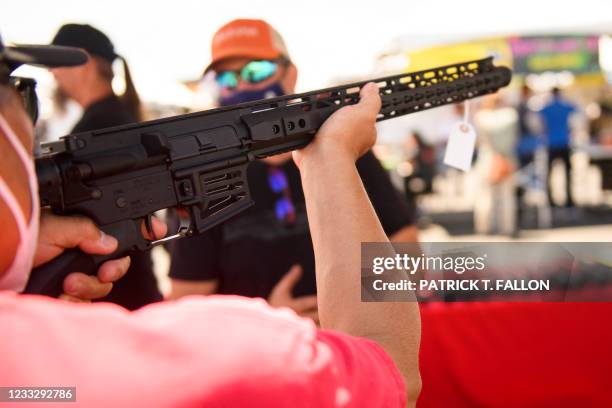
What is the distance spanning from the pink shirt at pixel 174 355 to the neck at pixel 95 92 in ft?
5.94

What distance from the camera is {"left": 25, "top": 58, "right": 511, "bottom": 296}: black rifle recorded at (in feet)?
3.51

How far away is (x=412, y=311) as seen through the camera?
40.4 inches

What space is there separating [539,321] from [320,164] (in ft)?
2.27

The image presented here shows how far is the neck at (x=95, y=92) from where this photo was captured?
93.0 inches

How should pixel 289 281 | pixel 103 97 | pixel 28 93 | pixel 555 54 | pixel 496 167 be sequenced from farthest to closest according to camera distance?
pixel 555 54 → pixel 496 167 → pixel 103 97 → pixel 289 281 → pixel 28 93

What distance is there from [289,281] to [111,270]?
2.79 feet

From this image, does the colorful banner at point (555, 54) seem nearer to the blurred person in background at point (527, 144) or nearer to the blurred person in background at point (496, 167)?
the blurred person in background at point (527, 144)

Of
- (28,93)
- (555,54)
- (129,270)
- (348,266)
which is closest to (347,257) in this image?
(348,266)

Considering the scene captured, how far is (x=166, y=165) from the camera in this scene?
1.21 m

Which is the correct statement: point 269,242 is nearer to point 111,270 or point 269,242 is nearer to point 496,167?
point 111,270

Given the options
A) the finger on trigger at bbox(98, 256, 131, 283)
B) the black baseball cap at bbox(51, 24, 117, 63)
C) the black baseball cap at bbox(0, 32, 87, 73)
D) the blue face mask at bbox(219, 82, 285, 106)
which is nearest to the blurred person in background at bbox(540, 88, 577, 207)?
the blue face mask at bbox(219, 82, 285, 106)

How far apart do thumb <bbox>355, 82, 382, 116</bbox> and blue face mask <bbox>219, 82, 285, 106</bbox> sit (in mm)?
756

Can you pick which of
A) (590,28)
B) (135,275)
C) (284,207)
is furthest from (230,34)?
(590,28)

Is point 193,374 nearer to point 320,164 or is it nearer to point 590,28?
point 320,164
